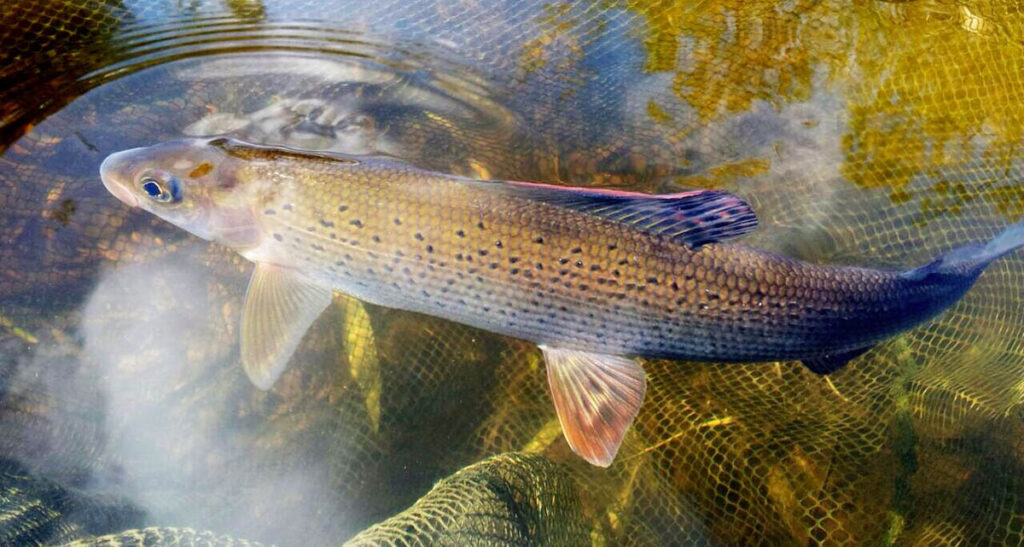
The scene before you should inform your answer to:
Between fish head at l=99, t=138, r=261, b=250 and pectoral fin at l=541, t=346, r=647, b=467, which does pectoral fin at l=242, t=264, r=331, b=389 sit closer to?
fish head at l=99, t=138, r=261, b=250

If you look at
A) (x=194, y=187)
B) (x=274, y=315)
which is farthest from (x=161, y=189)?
(x=274, y=315)

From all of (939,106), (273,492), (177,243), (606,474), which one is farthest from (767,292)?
(177,243)

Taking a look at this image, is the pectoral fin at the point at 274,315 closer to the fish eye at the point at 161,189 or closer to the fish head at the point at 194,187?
the fish head at the point at 194,187

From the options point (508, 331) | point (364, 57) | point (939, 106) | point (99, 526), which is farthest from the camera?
point (364, 57)

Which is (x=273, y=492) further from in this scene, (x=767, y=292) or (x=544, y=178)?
(x=767, y=292)

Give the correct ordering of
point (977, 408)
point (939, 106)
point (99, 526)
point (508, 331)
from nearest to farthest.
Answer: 1. point (508, 331)
2. point (99, 526)
3. point (977, 408)
4. point (939, 106)

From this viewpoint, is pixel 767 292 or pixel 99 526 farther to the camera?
pixel 99 526

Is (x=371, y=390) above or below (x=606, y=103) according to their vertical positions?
below
